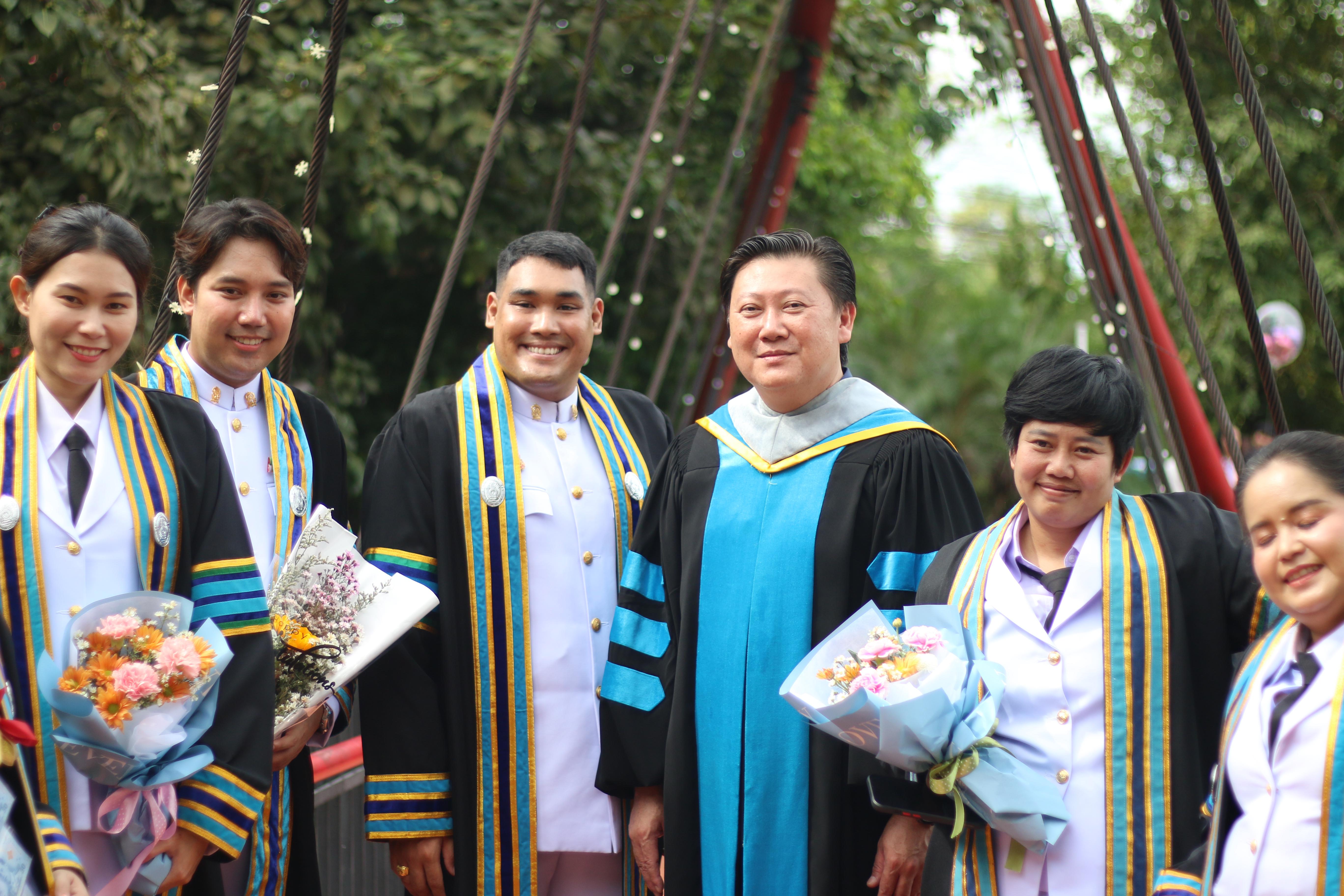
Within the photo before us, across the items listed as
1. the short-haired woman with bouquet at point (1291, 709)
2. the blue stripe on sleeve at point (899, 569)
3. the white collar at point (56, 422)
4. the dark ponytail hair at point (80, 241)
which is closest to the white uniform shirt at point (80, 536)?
the white collar at point (56, 422)

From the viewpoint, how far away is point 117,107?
461 centimetres

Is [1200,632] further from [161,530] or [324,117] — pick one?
[324,117]

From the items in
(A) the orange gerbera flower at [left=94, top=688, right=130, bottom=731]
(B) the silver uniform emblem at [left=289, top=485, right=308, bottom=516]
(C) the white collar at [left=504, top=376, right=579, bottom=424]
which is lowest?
(A) the orange gerbera flower at [left=94, top=688, right=130, bottom=731]

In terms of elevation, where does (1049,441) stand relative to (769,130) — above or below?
below

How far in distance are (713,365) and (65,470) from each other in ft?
15.2

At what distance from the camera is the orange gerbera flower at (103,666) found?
6.21 ft

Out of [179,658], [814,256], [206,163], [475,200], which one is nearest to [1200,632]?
[814,256]

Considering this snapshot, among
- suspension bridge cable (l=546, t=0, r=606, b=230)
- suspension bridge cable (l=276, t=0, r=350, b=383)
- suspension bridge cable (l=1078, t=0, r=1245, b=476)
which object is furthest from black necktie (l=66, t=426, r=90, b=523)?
suspension bridge cable (l=1078, t=0, r=1245, b=476)

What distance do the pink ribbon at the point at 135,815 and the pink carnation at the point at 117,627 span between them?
0.85ft

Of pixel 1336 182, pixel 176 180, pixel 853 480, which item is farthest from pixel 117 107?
pixel 1336 182

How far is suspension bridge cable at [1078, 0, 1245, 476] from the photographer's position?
327 centimetres

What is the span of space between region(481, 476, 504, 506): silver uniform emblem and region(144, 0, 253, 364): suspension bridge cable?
0.77m

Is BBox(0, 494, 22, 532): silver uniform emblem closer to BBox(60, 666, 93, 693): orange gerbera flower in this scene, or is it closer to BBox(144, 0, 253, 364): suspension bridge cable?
BBox(60, 666, 93, 693): orange gerbera flower

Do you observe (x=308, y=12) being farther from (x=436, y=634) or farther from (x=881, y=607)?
(x=881, y=607)
